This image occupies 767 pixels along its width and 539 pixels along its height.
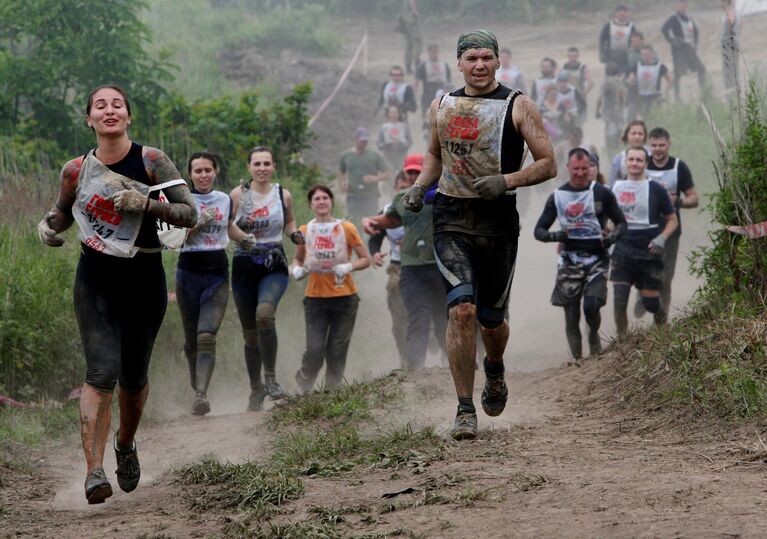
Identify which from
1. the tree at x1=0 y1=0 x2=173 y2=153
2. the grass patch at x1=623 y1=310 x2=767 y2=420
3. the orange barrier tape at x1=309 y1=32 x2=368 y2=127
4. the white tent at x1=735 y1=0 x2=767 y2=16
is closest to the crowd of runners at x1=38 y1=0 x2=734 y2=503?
the grass patch at x1=623 y1=310 x2=767 y2=420

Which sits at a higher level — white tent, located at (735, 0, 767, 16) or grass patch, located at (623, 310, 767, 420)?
white tent, located at (735, 0, 767, 16)

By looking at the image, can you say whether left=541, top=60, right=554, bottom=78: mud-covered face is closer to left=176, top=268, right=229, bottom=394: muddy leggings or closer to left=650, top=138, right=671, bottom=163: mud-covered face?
left=650, top=138, right=671, bottom=163: mud-covered face

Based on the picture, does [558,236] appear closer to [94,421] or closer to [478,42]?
[478,42]

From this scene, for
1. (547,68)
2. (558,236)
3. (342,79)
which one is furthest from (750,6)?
(558,236)

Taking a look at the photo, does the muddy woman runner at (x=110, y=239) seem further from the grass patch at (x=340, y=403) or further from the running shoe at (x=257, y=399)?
the running shoe at (x=257, y=399)

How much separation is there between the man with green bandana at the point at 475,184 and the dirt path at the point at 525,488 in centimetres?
72

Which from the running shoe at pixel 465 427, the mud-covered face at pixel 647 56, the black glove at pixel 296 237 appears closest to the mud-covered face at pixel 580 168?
the black glove at pixel 296 237

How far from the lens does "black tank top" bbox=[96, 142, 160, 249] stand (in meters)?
6.24

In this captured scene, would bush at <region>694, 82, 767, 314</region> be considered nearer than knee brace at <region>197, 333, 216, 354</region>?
Yes

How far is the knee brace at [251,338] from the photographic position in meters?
10.7

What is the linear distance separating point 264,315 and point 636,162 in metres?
3.99

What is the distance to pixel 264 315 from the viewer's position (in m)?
10.4

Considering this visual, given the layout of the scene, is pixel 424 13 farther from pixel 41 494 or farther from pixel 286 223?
pixel 41 494

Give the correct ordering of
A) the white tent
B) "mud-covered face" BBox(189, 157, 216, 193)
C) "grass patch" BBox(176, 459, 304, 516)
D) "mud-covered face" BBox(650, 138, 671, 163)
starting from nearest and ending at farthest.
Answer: "grass patch" BBox(176, 459, 304, 516) → "mud-covered face" BBox(189, 157, 216, 193) → "mud-covered face" BBox(650, 138, 671, 163) → the white tent
